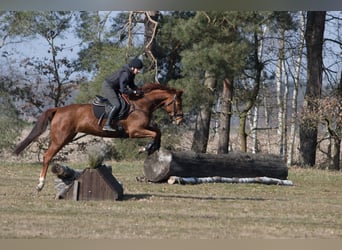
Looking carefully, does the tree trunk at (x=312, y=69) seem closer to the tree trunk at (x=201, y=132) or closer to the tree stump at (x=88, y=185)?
the tree trunk at (x=201, y=132)

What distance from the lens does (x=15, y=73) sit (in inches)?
1203

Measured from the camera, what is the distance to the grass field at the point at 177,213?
11953 mm

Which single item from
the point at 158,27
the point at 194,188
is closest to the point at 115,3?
the point at 194,188

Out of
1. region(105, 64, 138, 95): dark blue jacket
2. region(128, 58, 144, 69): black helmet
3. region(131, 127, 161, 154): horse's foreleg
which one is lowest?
region(131, 127, 161, 154): horse's foreleg

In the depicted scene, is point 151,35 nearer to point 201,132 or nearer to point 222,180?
point 201,132

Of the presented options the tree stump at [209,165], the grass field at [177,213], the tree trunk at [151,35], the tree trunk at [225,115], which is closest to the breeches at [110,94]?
the grass field at [177,213]

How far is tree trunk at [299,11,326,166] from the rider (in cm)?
1366

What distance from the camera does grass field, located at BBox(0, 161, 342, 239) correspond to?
39.2ft

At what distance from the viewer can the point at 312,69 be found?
98.1 ft

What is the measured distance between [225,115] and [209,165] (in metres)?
9.47

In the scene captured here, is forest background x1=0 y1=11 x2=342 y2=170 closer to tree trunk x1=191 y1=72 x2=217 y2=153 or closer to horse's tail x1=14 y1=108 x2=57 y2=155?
tree trunk x1=191 y1=72 x2=217 y2=153

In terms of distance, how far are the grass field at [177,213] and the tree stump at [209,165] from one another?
53 centimetres

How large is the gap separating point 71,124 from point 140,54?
→ 1236cm

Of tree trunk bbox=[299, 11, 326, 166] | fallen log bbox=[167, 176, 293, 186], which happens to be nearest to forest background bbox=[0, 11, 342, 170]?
tree trunk bbox=[299, 11, 326, 166]
